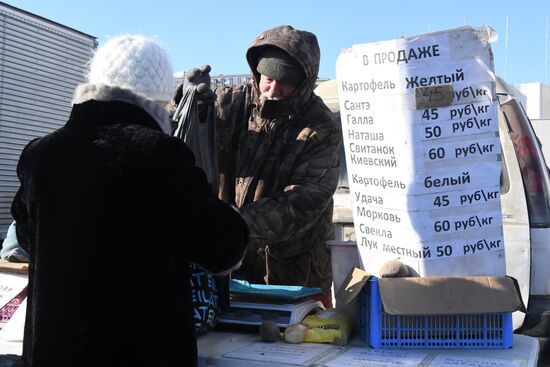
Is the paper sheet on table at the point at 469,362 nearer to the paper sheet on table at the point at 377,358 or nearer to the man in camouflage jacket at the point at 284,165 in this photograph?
the paper sheet on table at the point at 377,358

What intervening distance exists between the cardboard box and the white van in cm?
162

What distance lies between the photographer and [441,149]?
1916 millimetres

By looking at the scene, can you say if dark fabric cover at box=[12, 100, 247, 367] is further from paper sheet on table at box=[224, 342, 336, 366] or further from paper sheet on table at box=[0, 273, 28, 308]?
paper sheet on table at box=[0, 273, 28, 308]

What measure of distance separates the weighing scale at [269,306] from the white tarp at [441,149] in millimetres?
412

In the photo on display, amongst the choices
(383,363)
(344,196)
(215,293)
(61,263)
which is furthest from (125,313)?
(344,196)

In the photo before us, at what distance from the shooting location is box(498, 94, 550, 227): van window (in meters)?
3.46

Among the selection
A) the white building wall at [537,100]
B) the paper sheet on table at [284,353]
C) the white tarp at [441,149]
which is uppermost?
the white building wall at [537,100]

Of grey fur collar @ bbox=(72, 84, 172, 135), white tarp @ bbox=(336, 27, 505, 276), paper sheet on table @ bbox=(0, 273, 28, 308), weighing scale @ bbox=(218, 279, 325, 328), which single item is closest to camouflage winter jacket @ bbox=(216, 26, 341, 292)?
weighing scale @ bbox=(218, 279, 325, 328)

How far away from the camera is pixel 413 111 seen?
193cm

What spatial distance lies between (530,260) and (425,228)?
1.80 meters

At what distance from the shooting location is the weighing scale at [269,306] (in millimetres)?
2111

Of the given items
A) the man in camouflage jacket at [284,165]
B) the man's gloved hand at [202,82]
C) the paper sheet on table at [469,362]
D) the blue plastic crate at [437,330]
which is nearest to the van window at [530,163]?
the man in camouflage jacket at [284,165]

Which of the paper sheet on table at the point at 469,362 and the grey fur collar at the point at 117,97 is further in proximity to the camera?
the paper sheet on table at the point at 469,362

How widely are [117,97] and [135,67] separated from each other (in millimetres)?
100
